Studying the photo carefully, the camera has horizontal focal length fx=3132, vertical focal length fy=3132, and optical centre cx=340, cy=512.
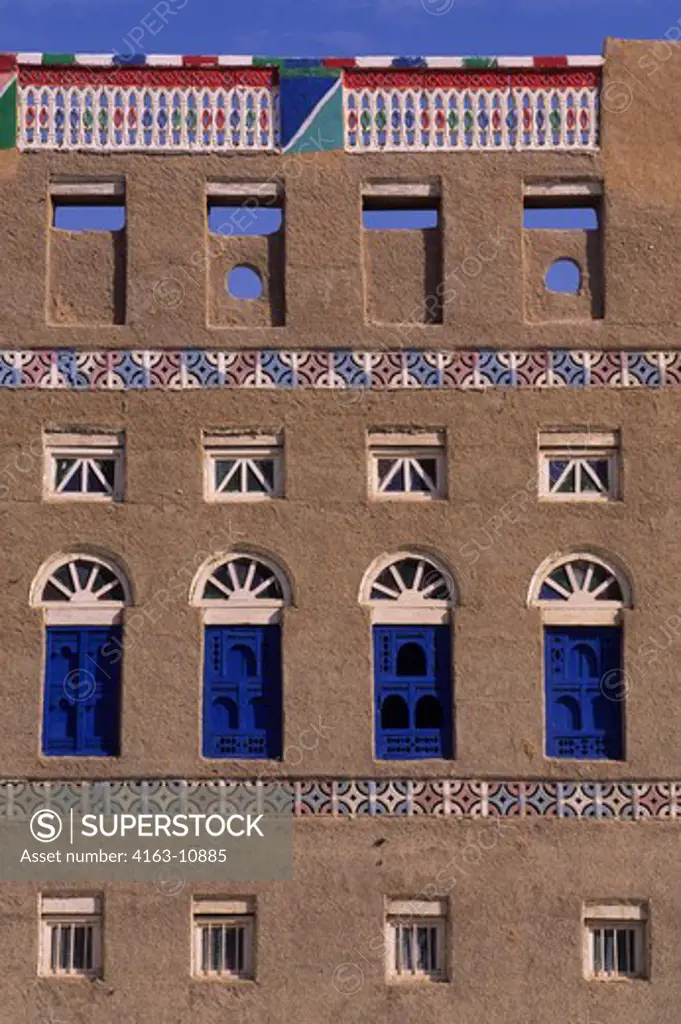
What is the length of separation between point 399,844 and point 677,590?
101 inches

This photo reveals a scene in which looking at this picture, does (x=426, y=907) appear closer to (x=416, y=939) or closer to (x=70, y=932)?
(x=416, y=939)

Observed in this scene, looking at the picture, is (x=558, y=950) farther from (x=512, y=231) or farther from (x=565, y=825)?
(x=512, y=231)

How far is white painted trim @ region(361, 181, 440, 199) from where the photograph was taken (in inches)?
865

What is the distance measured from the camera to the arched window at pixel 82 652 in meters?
21.1

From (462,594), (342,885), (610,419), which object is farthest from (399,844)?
(610,419)

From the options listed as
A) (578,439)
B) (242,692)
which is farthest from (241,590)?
(578,439)

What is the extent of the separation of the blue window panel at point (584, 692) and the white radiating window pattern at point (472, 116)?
352 cm

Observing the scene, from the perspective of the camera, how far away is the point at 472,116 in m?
22.1

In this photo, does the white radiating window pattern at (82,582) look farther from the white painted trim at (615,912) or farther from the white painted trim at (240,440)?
the white painted trim at (615,912)

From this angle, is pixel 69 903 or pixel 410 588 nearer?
pixel 69 903

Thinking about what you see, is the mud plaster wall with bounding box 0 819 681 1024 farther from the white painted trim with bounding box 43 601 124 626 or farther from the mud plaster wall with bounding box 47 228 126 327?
the mud plaster wall with bounding box 47 228 126 327

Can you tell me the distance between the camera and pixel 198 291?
71.5 feet

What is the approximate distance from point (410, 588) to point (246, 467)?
4.61 ft

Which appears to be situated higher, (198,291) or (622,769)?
(198,291)
